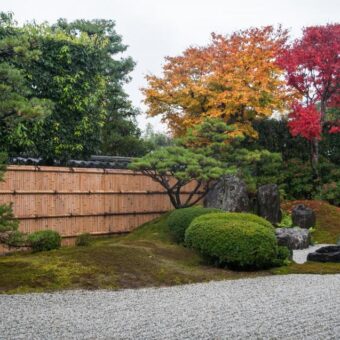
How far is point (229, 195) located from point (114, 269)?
690cm

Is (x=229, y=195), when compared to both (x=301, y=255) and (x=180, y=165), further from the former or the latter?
(x=301, y=255)

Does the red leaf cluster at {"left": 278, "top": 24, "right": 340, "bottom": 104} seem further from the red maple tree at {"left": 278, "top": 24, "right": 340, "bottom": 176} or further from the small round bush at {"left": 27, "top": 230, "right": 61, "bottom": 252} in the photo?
the small round bush at {"left": 27, "top": 230, "right": 61, "bottom": 252}

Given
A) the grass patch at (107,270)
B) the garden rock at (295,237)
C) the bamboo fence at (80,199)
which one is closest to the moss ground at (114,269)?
the grass patch at (107,270)

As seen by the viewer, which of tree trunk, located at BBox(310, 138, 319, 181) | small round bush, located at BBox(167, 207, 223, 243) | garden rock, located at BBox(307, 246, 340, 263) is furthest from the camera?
tree trunk, located at BBox(310, 138, 319, 181)

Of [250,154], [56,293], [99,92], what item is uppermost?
[99,92]

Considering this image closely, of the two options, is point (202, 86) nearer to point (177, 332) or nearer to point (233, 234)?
point (233, 234)

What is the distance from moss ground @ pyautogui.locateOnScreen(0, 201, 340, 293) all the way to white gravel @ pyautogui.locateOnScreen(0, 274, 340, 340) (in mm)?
572

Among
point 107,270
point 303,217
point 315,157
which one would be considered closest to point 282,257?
point 107,270

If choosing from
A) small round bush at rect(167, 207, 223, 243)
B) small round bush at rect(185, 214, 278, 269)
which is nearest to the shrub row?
small round bush at rect(185, 214, 278, 269)

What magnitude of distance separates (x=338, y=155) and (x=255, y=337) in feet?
58.9

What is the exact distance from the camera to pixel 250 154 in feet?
57.4

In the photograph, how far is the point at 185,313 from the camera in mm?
7605

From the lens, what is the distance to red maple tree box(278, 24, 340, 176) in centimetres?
2030

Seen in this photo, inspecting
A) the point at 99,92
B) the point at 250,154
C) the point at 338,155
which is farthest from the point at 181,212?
the point at 338,155
